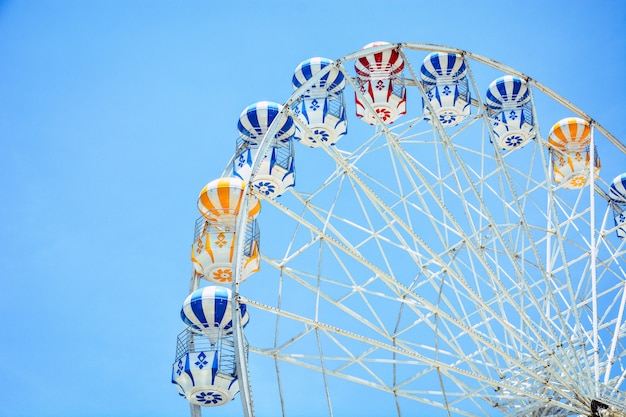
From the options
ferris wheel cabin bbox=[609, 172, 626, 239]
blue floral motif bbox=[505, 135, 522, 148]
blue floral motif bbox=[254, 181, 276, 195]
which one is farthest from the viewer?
ferris wheel cabin bbox=[609, 172, 626, 239]

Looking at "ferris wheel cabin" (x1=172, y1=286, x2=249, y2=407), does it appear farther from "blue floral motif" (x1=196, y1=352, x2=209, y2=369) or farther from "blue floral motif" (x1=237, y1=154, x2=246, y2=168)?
"blue floral motif" (x1=237, y1=154, x2=246, y2=168)

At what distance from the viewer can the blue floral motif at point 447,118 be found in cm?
1838

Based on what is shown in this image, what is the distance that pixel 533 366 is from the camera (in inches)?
625

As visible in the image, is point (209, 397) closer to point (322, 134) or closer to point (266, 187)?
point (266, 187)

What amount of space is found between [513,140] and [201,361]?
34.8 ft

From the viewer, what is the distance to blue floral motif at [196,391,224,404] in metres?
12.2

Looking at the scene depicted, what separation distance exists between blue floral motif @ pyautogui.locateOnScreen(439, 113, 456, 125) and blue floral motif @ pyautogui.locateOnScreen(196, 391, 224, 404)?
8.93m

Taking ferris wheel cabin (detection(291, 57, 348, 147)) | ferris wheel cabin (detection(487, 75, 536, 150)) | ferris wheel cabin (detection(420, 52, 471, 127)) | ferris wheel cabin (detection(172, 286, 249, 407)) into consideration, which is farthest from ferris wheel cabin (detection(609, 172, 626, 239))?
ferris wheel cabin (detection(172, 286, 249, 407))

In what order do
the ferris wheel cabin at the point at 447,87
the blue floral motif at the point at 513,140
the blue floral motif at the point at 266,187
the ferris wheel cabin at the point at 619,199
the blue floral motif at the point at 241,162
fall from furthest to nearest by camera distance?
1. the ferris wheel cabin at the point at 619,199
2. the blue floral motif at the point at 513,140
3. the ferris wheel cabin at the point at 447,87
4. the blue floral motif at the point at 241,162
5. the blue floral motif at the point at 266,187

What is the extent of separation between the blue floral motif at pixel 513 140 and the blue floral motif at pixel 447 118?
1713 mm

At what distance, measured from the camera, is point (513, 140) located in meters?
19.6

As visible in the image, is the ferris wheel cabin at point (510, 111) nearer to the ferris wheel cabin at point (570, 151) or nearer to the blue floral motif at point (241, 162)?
the ferris wheel cabin at point (570, 151)

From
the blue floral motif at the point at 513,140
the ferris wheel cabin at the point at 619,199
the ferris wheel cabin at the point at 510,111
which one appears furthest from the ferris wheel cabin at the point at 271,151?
the ferris wheel cabin at the point at 619,199

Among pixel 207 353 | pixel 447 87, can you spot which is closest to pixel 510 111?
pixel 447 87
